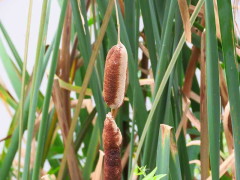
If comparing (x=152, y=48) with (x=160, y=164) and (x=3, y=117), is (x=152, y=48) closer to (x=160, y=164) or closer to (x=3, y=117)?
(x=160, y=164)

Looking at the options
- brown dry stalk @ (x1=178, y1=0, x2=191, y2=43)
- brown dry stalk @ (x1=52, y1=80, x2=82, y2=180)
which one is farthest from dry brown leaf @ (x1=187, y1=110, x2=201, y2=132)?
brown dry stalk @ (x1=178, y1=0, x2=191, y2=43)

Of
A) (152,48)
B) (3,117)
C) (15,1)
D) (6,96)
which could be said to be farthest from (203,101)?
(15,1)

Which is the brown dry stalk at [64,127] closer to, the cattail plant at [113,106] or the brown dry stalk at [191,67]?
the brown dry stalk at [191,67]

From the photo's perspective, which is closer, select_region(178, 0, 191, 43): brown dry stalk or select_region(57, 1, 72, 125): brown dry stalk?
select_region(178, 0, 191, 43): brown dry stalk

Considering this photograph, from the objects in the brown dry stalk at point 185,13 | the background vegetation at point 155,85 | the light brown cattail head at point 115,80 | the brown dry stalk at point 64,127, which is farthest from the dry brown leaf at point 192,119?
the light brown cattail head at point 115,80

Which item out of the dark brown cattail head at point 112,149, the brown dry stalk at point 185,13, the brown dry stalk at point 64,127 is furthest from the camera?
the brown dry stalk at point 64,127

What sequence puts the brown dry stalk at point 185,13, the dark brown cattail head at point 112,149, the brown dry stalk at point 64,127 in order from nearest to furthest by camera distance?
the dark brown cattail head at point 112,149 < the brown dry stalk at point 185,13 < the brown dry stalk at point 64,127

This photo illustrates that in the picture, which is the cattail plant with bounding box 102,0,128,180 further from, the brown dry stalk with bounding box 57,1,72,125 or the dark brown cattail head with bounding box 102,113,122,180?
the brown dry stalk with bounding box 57,1,72,125

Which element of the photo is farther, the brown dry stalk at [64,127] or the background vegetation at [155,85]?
the brown dry stalk at [64,127]
